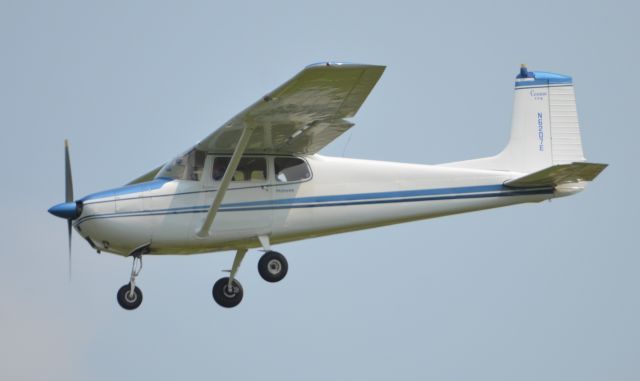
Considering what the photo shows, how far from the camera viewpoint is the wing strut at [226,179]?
631 inches

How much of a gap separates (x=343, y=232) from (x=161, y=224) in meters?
2.87

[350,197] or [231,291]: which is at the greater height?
[350,197]

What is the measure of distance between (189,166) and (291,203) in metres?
1.59

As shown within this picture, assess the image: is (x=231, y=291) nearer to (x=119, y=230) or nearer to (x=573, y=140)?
(x=119, y=230)

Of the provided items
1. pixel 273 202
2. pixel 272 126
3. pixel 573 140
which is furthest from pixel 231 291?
pixel 573 140

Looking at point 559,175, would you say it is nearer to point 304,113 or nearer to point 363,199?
point 363,199

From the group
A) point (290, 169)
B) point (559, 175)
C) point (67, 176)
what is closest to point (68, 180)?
point (67, 176)

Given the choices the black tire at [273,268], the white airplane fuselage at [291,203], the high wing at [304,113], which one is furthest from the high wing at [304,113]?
the black tire at [273,268]

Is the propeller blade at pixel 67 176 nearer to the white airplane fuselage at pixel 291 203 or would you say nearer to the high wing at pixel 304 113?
the white airplane fuselage at pixel 291 203

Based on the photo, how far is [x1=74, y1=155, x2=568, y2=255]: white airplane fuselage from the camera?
53.8 ft

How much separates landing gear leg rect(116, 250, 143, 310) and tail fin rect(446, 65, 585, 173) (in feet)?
18.9

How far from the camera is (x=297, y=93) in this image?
14969 mm

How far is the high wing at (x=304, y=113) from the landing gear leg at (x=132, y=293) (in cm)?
187

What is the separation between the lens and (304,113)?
15922 millimetres
